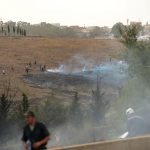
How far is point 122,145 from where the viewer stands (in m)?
11.7

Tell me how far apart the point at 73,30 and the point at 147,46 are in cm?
13345

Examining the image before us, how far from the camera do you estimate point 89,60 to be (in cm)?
8712

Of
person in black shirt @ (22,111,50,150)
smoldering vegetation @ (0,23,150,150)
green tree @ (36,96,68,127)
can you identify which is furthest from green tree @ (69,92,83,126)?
person in black shirt @ (22,111,50,150)

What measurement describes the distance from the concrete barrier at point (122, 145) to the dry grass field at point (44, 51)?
2076 inches

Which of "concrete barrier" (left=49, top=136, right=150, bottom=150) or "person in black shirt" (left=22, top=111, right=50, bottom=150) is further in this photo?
"concrete barrier" (left=49, top=136, right=150, bottom=150)

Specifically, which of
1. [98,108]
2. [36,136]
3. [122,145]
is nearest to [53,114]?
[98,108]

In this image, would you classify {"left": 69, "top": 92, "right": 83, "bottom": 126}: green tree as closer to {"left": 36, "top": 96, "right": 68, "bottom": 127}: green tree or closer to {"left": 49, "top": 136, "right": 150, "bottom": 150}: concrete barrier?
{"left": 36, "top": 96, "right": 68, "bottom": 127}: green tree

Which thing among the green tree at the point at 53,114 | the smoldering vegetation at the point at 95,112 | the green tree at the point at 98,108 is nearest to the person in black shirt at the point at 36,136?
the smoldering vegetation at the point at 95,112

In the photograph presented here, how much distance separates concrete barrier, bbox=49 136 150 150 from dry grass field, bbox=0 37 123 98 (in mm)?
52737

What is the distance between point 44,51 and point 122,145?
271 feet

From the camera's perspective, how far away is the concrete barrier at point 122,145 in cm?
1089

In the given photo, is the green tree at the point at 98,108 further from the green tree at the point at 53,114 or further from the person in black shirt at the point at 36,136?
the person in black shirt at the point at 36,136

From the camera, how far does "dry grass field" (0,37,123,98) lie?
76375mm

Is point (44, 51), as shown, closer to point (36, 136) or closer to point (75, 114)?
point (75, 114)
